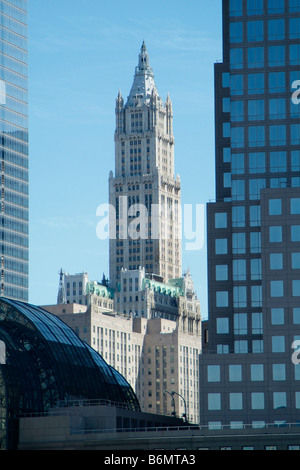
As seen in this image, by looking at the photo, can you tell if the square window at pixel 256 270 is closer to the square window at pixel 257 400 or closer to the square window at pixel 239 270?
the square window at pixel 239 270

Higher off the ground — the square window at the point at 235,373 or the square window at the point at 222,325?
the square window at the point at 222,325

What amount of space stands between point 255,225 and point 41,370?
34.9 meters

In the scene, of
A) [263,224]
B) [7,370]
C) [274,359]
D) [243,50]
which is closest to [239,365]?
[274,359]

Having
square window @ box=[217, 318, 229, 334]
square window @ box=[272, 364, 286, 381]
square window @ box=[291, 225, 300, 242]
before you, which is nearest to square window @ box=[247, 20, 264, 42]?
square window @ box=[291, 225, 300, 242]

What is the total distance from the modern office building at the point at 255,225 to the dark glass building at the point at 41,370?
1955cm

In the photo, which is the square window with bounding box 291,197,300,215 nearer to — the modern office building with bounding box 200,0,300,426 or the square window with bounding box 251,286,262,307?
the modern office building with bounding box 200,0,300,426

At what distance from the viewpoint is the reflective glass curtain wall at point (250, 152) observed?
179 meters

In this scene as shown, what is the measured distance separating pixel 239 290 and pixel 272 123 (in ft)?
78.1

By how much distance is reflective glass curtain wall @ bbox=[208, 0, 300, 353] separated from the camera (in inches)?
7037

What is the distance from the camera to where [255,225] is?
18112 cm

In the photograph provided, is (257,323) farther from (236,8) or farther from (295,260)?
(236,8)

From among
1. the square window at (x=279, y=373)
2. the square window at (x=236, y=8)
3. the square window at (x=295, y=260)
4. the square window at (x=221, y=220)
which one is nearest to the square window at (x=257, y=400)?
the square window at (x=279, y=373)

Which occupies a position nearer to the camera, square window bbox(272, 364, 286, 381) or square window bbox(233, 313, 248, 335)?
square window bbox(272, 364, 286, 381)

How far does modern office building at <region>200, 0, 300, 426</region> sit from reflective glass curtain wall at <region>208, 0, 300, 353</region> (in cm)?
14
